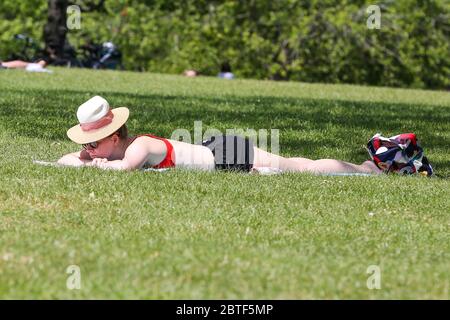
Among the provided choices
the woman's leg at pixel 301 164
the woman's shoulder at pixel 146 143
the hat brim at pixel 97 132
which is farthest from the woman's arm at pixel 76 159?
the woman's leg at pixel 301 164

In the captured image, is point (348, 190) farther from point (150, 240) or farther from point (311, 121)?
point (311, 121)

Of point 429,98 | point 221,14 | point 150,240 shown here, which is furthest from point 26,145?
point 221,14

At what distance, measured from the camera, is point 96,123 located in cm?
876

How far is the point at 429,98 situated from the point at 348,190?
506 inches

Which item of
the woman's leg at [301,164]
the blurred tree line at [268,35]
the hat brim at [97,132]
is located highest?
the blurred tree line at [268,35]

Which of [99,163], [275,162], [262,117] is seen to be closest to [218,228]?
[99,163]

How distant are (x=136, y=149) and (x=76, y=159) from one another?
592 millimetres

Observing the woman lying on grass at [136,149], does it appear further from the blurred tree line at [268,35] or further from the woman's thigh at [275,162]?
the blurred tree line at [268,35]

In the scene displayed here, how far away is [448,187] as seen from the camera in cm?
885

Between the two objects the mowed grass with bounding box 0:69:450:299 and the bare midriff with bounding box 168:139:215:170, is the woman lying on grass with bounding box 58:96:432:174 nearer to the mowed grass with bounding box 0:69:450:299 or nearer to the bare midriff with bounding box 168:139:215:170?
the bare midriff with bounding box 168:139:215:170

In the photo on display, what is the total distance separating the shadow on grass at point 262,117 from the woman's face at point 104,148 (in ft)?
7.66

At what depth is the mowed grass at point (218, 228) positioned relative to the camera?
5414 millimetres

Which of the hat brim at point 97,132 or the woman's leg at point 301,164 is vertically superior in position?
the hat brim at point 97,132

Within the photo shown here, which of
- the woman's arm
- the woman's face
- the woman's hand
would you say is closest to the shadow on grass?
the woman's arm
